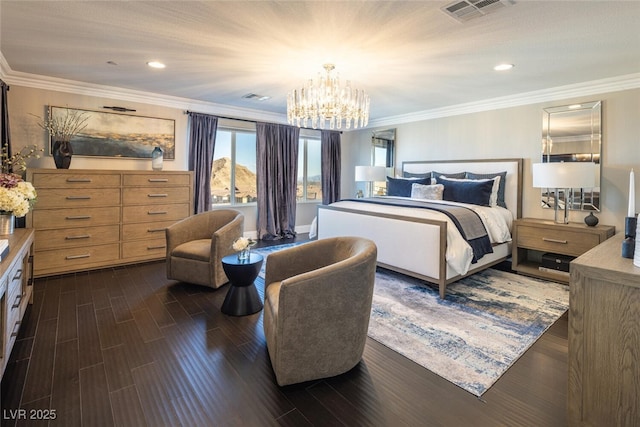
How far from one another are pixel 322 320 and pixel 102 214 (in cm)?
362

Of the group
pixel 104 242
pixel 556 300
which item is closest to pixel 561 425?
pixel 556 300

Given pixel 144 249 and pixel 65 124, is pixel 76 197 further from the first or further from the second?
pixel 65 124

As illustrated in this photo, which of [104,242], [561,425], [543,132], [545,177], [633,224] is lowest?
[561,425]

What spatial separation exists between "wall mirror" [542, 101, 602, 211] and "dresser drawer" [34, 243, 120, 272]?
19.3ft

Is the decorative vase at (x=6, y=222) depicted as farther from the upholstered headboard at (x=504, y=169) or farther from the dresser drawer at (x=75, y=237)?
the upholstered headboard at (x=504, y=169)

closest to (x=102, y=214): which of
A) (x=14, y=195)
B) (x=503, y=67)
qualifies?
(x=14, y=195)

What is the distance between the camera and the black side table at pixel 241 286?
274cm

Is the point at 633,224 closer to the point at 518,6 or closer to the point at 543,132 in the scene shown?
the point at 518,6

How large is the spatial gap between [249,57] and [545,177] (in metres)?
3.65

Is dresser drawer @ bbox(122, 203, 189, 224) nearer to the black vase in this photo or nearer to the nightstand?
the black vase

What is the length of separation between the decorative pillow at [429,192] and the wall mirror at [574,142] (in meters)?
1.36

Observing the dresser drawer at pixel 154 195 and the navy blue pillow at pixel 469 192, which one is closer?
the dresser drawer at pixel 154 195

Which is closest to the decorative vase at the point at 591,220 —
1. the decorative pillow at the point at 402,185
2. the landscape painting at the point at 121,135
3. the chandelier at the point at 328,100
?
the decorative pillow at the point at 402,185

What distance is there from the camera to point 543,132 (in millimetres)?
4344
